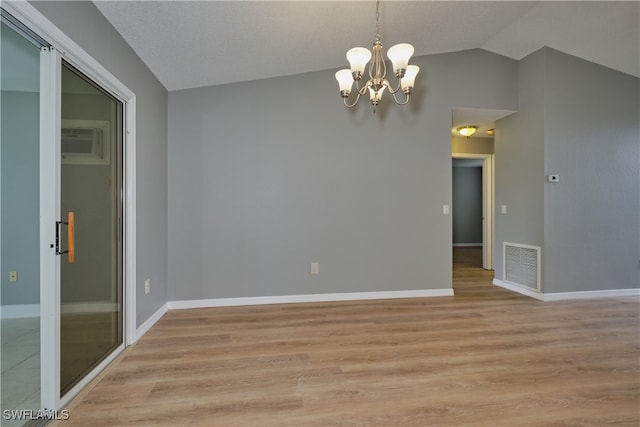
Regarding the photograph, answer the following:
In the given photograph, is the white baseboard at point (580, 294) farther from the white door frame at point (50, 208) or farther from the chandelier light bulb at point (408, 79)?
the white door frame at point (50, 208)

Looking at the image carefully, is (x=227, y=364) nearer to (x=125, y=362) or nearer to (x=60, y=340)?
(x=125, y=362)

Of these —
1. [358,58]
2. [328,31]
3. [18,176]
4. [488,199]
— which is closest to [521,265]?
[488,199]

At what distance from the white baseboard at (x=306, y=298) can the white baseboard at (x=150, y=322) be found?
125mm

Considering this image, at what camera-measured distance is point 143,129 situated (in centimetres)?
270

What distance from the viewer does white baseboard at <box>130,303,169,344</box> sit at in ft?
8.46

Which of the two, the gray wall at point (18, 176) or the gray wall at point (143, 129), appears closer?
the gray wall at point (143, 129)

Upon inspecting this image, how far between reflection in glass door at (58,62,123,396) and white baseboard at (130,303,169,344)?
0.66ft

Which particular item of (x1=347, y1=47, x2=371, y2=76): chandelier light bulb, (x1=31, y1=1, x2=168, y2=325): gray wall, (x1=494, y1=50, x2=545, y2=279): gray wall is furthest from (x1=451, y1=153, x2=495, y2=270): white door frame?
(x1=31, y1=1, x2=168, y2=325): gray wall

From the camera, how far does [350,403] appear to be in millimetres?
1688

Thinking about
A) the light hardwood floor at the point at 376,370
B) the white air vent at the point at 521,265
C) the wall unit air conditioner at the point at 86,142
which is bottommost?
the light hardwood floor at the point at 376,370

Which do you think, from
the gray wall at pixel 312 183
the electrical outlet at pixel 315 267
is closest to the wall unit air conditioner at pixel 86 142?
the gray wall at pixel 312 183

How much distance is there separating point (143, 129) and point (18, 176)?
42.8 inches

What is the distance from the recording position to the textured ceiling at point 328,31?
230 centimetres

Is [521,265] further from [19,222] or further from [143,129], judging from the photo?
[19,222]
